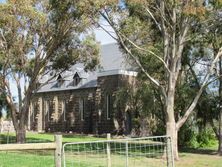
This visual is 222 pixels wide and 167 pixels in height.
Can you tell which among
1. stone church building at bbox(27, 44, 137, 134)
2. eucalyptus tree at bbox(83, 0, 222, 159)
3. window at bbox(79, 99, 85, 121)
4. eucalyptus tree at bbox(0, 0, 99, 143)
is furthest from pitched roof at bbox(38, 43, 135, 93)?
eucalyptus tree at bbox(83, 0, 222, 159)

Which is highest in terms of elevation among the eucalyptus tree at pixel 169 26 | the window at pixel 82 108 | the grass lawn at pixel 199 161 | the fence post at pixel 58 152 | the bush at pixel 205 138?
the eucalyptus tree at pixel 169 26

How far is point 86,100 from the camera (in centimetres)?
5259

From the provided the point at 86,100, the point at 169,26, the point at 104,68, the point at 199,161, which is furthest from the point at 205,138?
the point at 86,100

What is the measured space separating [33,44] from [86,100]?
888 inches

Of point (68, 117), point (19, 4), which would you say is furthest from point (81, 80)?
point (19, 4)

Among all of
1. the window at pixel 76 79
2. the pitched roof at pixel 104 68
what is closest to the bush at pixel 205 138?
the pitched roof at pixel 104 68

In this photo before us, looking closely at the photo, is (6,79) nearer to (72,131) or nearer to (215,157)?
(215,157)

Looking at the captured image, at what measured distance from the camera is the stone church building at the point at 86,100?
47819mm

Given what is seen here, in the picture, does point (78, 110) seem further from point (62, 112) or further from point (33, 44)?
point (33, 44)

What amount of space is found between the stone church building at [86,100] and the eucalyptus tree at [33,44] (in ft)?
37.3

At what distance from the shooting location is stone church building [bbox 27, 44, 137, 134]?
47819 mm

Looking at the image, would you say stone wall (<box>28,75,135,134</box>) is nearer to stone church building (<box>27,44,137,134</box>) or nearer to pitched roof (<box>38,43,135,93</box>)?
stone church building (<box>27,44,137,134</box>)

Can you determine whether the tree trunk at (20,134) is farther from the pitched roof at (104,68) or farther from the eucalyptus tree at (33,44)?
the pitched roof at (104,68)

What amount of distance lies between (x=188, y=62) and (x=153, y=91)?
335 cm
